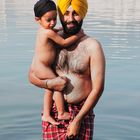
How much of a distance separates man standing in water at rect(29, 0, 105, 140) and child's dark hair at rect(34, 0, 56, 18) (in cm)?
8

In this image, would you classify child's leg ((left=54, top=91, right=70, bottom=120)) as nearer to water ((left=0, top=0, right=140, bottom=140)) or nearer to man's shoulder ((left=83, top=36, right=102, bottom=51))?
man's shoulder ((left=83, top=36, right=102, bottom=51))

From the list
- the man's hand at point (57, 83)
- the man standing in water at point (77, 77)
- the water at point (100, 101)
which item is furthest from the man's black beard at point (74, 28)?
the water at point (100, 101)

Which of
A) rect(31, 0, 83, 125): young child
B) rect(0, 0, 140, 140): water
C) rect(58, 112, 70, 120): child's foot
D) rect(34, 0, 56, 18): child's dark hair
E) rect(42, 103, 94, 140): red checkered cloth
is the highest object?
rect(34, 0, 56, 18): child's dark hair

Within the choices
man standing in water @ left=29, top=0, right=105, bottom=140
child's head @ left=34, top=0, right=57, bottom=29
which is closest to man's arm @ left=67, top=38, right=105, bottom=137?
man standing in water @ left=29, top=0, right=105, bottom=140

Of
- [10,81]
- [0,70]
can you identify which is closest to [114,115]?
[10,81]

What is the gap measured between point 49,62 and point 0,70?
9.59 m

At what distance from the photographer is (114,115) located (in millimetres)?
10375

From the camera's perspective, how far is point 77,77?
5195 millimetres

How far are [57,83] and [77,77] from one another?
206mm

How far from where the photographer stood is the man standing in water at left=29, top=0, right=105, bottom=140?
4961 millimetres

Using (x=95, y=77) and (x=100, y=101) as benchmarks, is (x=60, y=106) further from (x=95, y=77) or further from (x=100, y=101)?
(x=100, y=101)

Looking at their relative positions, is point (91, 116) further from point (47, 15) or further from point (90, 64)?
point (47, 15)

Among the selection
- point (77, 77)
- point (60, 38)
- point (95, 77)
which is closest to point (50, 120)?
point (77, 77)

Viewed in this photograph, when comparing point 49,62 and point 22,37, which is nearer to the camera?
point 49,62
